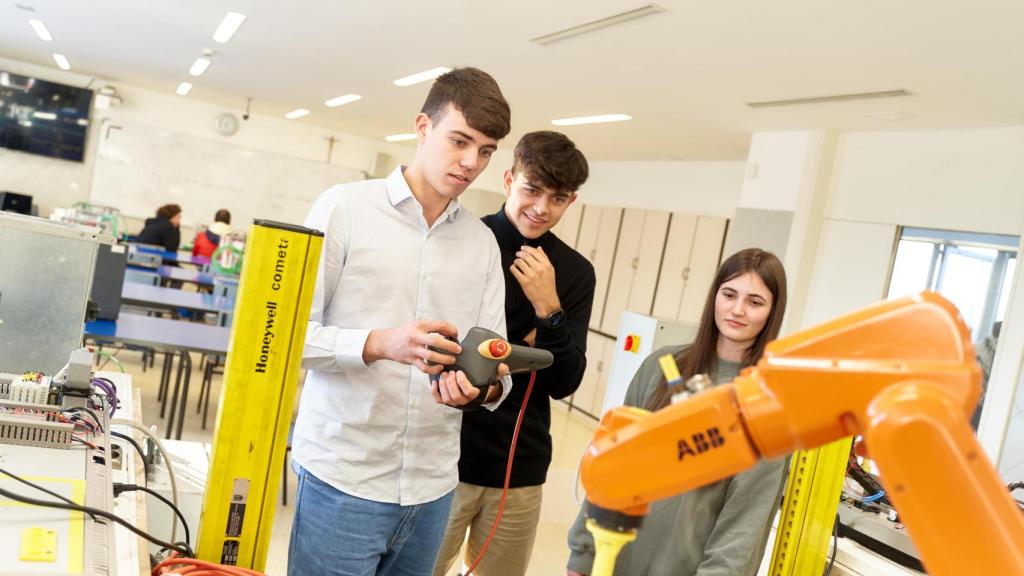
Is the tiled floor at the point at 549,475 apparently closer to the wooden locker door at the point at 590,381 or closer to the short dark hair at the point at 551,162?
the wooden locker door at the point at 590,381

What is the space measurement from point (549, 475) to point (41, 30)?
261 inches

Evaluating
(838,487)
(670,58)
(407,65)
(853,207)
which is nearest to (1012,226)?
(853,207)

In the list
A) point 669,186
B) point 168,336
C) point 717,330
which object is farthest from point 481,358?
point 669,186

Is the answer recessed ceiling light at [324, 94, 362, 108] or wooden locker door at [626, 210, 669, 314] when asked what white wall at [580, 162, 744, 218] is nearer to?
wooden locker door at [626, 210, 669, 314]

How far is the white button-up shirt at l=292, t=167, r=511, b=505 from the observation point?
1364mm

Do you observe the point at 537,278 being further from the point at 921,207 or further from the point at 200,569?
the point at 921,207

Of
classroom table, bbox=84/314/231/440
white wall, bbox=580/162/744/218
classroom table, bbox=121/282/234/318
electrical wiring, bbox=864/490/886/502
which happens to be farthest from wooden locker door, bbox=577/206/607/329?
electrical wiring, bbox=864/490/886/502

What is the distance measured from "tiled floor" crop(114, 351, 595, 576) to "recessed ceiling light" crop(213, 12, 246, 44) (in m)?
2.82

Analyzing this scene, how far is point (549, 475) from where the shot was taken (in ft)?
18.8

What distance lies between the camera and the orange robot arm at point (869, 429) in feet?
1.95

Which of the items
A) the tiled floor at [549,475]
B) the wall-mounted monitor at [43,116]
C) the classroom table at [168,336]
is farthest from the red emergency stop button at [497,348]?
the wall-mounted monitor at [43,116]

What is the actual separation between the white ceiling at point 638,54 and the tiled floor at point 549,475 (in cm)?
276

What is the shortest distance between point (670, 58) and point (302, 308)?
12.9 feet

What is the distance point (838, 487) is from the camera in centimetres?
191
